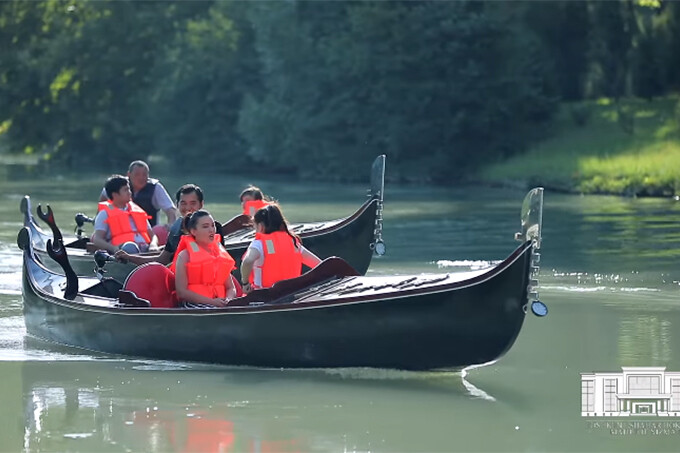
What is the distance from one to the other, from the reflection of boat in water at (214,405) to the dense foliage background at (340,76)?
67.0 ft

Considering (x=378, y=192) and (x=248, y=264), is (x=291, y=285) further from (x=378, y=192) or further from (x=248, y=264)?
(x=378, y=192)

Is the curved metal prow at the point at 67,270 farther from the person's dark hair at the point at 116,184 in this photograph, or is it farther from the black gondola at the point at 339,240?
the black gondola at the point at 339,240

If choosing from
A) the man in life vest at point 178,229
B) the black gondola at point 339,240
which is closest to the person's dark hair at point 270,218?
the man in life vest at point 178,229

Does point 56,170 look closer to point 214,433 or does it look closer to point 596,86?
point 596,86

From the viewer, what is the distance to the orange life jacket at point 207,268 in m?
9.33

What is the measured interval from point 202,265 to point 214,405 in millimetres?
1155

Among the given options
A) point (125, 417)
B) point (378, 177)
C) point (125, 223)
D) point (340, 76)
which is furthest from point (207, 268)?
point (340, 76)

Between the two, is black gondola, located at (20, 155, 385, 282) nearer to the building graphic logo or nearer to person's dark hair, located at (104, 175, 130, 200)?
person's dark hair, located at (104, 175, 130, 200)

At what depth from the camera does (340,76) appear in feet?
113

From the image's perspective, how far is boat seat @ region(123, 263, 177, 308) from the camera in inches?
381

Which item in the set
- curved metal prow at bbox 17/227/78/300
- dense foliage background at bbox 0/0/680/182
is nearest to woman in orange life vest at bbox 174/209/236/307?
curved metal prow at bbox 17/227/78/300

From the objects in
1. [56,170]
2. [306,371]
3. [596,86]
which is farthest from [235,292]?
[56,170]

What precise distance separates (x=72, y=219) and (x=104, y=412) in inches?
523

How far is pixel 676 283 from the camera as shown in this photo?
13570 millimetres
